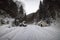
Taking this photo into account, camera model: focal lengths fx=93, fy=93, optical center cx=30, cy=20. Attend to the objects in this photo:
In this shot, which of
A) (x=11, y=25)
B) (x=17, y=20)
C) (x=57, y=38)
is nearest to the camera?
(x=57, y=38)

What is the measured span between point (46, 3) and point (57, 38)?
71 cm

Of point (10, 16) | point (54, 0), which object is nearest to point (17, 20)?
point (10, 16)

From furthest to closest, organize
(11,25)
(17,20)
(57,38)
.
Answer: (17,20) < (11,25) < (57,38)

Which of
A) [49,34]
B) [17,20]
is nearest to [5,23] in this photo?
[17,20]

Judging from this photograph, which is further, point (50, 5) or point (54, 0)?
point (50, 5)

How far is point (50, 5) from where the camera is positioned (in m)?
1.78

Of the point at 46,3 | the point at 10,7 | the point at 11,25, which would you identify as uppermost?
the point at 46,3

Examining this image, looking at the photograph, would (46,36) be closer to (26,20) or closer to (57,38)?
(57,38)

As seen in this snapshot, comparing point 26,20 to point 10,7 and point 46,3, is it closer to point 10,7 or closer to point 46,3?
point 10,7

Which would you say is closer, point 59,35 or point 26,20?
point 59,35

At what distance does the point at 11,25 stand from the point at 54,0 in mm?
882

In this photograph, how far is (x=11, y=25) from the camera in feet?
5.24

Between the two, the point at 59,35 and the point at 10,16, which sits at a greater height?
the point at 10,16

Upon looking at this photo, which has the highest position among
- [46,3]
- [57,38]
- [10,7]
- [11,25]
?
[46,3]
